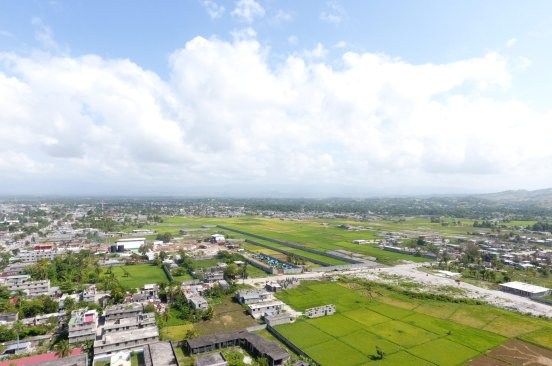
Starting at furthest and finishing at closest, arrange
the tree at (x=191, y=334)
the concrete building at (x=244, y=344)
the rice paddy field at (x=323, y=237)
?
the rice paddy field at (x=323, y=237) → the tree at (x=191, y=334) → the concrete building at (x=244, y=344)

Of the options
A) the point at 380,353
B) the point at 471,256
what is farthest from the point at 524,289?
the point at 380,353

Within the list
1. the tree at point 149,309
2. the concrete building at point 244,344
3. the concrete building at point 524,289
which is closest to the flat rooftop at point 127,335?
the concrete building at point 244,344

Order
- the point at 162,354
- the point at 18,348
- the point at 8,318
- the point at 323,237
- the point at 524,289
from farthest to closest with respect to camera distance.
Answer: the point at 323,237
the point at 524,289
the point at 8,318
the point at 18,348
the point at 162,354

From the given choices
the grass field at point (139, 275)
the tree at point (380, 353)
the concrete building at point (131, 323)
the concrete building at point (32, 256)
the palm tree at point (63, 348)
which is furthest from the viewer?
the concrete building at point (32, 256)

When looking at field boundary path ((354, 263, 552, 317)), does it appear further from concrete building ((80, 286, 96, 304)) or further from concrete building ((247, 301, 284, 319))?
concrete building ((80, 286, 96, 304))

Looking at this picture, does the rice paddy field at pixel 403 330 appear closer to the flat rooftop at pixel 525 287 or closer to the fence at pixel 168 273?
the flat rooftop at pixel 525 287

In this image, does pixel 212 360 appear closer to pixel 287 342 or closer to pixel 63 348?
pixel 287 342
